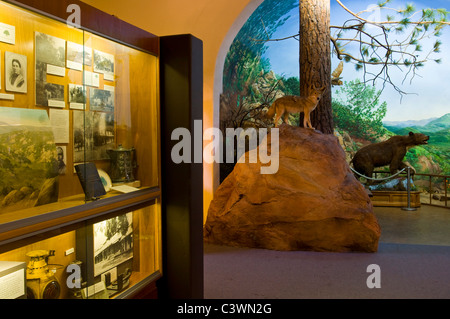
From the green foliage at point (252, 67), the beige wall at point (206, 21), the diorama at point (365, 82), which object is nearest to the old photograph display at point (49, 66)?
the beige wall at point (206, 21)

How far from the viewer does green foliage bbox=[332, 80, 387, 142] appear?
9.59 meters

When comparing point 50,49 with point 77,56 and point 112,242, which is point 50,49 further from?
point 112,242

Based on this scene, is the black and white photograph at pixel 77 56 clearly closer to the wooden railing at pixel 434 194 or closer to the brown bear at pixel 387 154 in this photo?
the brown bear at pixel 387 154

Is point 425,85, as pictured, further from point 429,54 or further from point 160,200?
point 160,200

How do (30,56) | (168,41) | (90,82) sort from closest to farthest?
(30,56) → (90,82) → (168,41)

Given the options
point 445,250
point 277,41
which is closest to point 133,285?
point 445,250

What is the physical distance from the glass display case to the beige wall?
2.60 metres

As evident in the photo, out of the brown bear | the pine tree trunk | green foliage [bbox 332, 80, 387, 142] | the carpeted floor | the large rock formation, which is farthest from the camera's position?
green foliage [bbox 332, 80, 387, 142]

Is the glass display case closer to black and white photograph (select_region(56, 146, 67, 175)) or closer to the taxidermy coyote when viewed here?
black and white photograph (select_region(56, 146, 67, 175))

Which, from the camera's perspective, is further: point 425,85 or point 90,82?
point 425,85

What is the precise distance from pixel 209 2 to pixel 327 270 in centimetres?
355

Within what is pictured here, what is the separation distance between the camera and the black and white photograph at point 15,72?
1.71 metres

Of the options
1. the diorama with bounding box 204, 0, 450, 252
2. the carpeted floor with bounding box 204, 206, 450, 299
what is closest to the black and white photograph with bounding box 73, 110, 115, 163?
the carpeted floor with bounding box 204, 206, 450, 299

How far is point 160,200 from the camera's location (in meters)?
2.63
